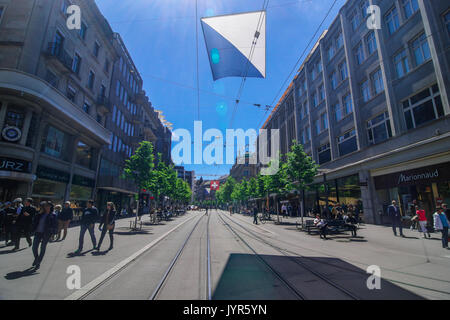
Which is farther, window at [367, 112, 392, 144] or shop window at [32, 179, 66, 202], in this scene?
window at [367, 112, 392, 144]

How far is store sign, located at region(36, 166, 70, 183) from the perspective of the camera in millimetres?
15965

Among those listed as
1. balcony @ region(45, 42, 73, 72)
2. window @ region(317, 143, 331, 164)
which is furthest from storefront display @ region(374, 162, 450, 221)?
balcony @ region(45, 42, 73, 72)

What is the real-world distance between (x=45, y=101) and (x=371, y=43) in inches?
1069

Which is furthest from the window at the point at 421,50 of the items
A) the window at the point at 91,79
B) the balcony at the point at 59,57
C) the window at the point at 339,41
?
the window at the point at 91,79

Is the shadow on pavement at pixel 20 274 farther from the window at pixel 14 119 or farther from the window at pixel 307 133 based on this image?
the window at pixel 307 133

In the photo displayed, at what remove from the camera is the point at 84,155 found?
23359mm

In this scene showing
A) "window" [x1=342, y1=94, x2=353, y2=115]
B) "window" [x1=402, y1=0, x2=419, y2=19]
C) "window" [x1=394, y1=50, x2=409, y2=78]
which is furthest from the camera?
"window" [x1=342, y1=94, x2=353, y2=115]

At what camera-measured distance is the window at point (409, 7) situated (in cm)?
1506

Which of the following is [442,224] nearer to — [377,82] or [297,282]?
[297,282]

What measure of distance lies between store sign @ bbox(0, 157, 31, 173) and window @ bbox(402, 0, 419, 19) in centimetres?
2869

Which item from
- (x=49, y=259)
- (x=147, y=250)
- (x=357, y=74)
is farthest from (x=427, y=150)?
(x=49, y=259)

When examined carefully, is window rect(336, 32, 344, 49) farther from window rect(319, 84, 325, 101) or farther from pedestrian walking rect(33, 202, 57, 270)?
pedestrian walking rect(33, 202, 57, 270)
